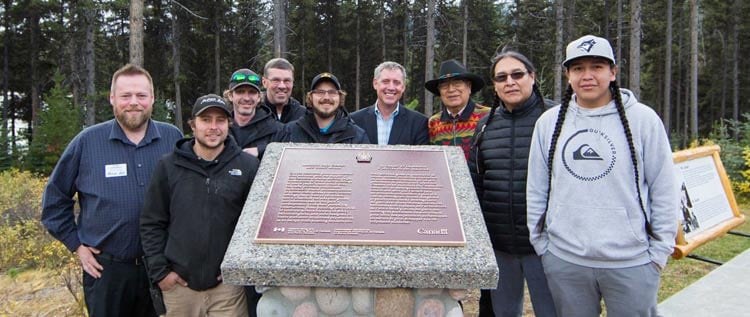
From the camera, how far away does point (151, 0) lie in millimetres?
28625

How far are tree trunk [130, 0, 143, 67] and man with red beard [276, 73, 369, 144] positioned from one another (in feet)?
27.9

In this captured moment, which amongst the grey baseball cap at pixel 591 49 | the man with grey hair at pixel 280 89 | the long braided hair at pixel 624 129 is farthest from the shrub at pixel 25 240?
the grey baseball cap at pixel 591 49

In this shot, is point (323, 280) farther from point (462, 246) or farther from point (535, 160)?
point (535, 160)

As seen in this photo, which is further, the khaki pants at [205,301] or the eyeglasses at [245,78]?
the eyeglasses at [245,78]

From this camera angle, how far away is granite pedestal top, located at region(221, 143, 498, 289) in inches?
102

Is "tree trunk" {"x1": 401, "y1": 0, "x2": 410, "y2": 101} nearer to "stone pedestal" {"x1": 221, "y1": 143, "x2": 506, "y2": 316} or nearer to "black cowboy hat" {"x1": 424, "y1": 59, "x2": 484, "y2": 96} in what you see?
"black cowboy hat" {"x1": 424, "y1": 59, "x2": 484, "y2": 96}

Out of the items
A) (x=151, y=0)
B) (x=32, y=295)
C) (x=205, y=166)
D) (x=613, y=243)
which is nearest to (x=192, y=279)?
(x=205, y=166)

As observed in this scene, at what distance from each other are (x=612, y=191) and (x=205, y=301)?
252 centimetres

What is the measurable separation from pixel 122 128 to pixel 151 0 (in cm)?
2874

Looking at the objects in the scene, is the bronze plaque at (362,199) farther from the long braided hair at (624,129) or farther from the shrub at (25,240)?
the shrub at (25,240)

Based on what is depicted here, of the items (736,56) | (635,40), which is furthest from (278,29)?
(736,56)

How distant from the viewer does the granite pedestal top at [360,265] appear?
260 cm

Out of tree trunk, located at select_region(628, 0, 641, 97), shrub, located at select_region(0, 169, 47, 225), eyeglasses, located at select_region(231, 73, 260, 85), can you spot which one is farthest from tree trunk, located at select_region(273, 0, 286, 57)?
eyeglasses, located at select_region(231, 73, 260, 85)

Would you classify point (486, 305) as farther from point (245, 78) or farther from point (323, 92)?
point (245, 78)
